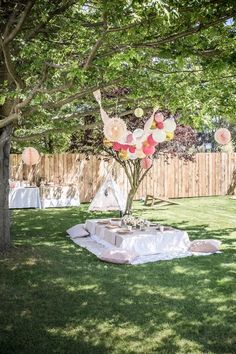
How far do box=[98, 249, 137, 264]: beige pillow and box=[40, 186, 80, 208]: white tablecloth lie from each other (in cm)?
877

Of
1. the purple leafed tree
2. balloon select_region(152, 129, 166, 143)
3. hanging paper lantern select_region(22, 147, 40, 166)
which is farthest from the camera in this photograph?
the purple leafed tree

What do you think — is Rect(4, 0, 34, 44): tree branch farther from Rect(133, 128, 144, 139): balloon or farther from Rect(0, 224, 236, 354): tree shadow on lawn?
Rect(0, 224, 236, 354): tree shadow on lawn

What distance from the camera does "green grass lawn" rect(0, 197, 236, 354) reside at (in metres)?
4.71

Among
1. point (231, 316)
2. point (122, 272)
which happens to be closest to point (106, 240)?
point (122, 272)

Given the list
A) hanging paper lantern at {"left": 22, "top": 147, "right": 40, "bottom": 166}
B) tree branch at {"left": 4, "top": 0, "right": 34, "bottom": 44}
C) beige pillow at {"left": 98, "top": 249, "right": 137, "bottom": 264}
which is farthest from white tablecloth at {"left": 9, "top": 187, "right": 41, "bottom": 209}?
tree branch at {"left": 4, "top": 0, "right": 34, "bottom": 44}

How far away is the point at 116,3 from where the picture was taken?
4273mm

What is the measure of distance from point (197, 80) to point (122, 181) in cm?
1186

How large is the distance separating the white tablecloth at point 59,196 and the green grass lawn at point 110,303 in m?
6.70

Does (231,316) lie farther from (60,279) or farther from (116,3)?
(116,3)

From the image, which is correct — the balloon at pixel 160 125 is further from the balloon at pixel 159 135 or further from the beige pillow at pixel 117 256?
the beige pillow at pixel 117 256

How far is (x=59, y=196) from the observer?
17188mm

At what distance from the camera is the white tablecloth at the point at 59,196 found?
16859 mm

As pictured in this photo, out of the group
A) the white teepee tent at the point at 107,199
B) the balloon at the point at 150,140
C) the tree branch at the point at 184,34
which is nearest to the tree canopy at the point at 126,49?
the tree branch at the point at 184,34

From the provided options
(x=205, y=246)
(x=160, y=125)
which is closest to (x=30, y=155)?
(x=160, y=125)
